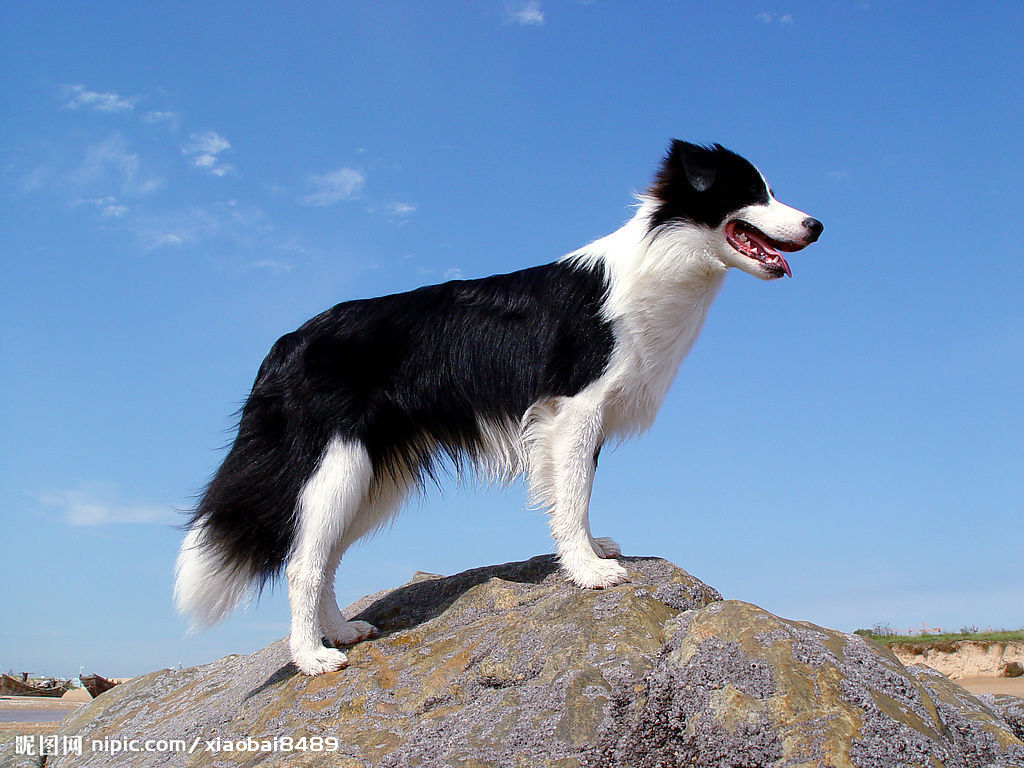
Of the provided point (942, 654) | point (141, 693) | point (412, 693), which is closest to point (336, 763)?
point (412, 693)

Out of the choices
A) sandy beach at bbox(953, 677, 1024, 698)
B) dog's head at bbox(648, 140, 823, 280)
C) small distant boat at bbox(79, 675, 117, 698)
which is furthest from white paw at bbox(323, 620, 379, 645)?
sandy beach at bbox(953, 677, 1024, 698)

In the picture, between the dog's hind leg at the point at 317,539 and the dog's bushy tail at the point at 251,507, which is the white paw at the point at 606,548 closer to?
the dog's hind leg at the point at 317,539

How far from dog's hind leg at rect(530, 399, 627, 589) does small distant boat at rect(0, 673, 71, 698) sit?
26.4 meters

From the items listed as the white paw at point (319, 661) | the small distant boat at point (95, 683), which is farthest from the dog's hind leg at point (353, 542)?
the small distant boat at point (95, 683)

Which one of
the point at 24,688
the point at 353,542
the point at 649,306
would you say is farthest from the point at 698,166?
the point at 24,688

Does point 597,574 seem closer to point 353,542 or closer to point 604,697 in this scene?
point 604,697

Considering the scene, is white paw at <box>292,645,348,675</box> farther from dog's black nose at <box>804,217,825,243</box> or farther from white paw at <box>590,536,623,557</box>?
dog's black nose at <box>804,217,825,243</box>

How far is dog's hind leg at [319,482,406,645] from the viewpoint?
496cm

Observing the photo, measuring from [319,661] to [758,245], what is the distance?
11.7 ft

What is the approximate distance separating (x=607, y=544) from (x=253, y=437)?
238 cm

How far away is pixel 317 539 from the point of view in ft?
15.0

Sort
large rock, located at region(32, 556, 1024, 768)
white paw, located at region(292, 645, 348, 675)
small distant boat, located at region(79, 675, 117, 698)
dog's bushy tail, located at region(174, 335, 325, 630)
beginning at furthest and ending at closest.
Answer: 1. small distant boat, located at region(79, 675, 117, 698)
2. dog's bushy tail, located at region(174, 335, 325, 630)
3. white paw, located at region(292, 645, 348, 675)
4. large rock, located at region(32, 556, 1024, 768)

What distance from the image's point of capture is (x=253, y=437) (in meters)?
4.99

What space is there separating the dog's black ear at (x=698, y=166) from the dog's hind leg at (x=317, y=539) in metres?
2.59
